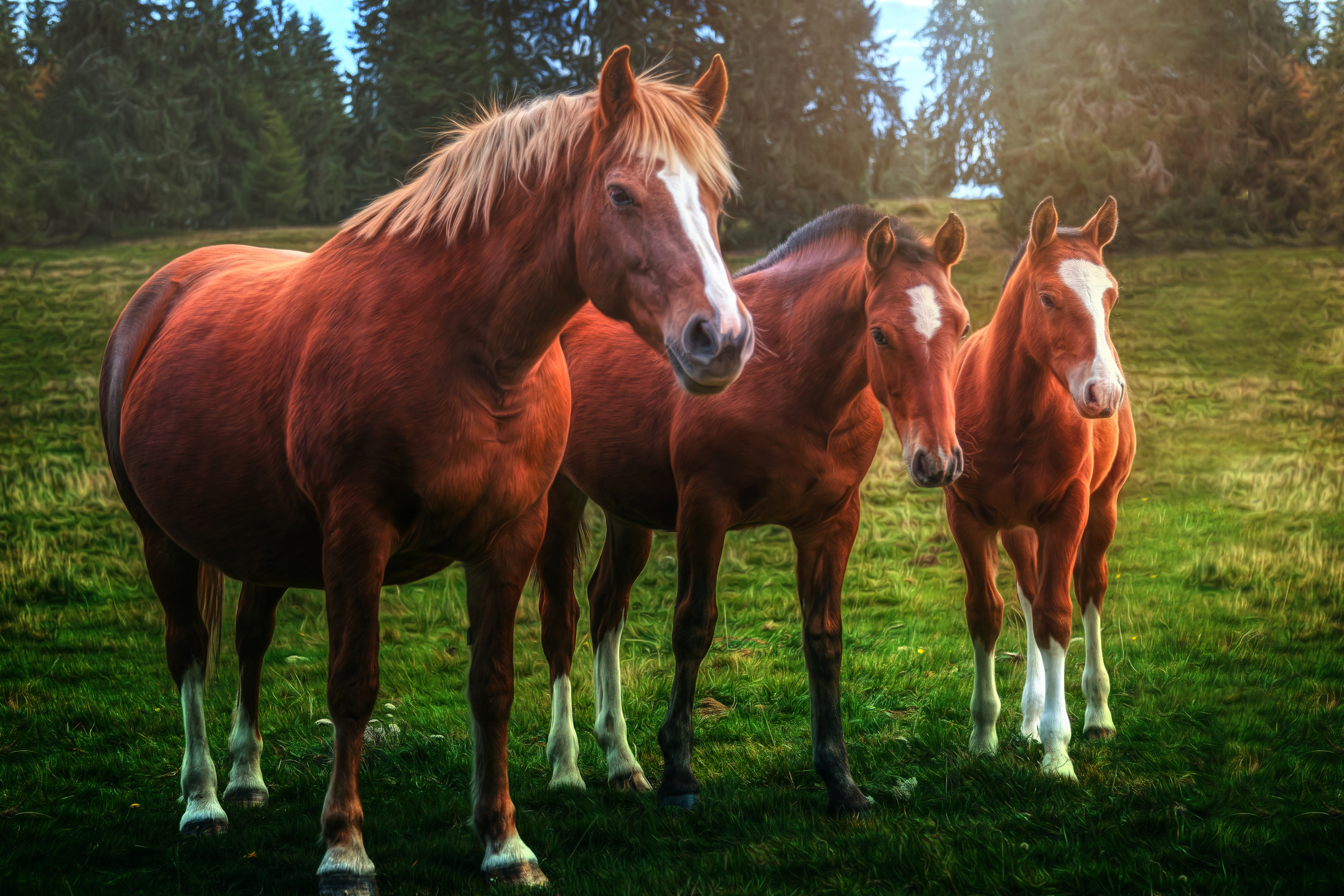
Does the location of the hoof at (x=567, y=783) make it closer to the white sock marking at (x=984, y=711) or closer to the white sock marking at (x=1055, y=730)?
the white sock marking at (x=984, y=711)

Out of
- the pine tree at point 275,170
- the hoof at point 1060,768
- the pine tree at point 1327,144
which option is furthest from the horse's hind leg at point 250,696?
the pine tree at point 275,170

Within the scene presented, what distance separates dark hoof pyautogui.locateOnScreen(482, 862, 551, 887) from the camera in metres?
3.22

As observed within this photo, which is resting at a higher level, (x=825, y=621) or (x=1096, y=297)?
(x=1096, y=297)

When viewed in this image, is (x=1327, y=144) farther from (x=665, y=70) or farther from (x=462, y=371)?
(x=665, y=70)

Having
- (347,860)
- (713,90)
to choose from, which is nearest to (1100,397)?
(713,90)

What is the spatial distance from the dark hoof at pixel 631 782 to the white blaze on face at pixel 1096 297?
280 centimetres

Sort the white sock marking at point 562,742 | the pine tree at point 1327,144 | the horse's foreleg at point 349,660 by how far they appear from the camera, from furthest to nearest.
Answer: the pine tree at point 1327,144 < the white sock marking at point 562,742 < the horse's foreleg at point 349,660

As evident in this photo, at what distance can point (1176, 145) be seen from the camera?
12.5 m

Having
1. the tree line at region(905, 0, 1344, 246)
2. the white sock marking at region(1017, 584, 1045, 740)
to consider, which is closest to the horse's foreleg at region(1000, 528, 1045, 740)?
the white sock marking at region(1017, 584, 1045, 740)

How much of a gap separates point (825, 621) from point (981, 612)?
1132 millimetres

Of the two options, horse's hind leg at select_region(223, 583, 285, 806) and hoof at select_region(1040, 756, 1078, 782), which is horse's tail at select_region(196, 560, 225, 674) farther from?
hoof at select_region(1040, 756, 1078, 782)

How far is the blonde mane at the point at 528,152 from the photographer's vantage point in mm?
2852

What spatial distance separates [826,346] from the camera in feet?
12.7

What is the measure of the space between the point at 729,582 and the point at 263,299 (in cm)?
524
